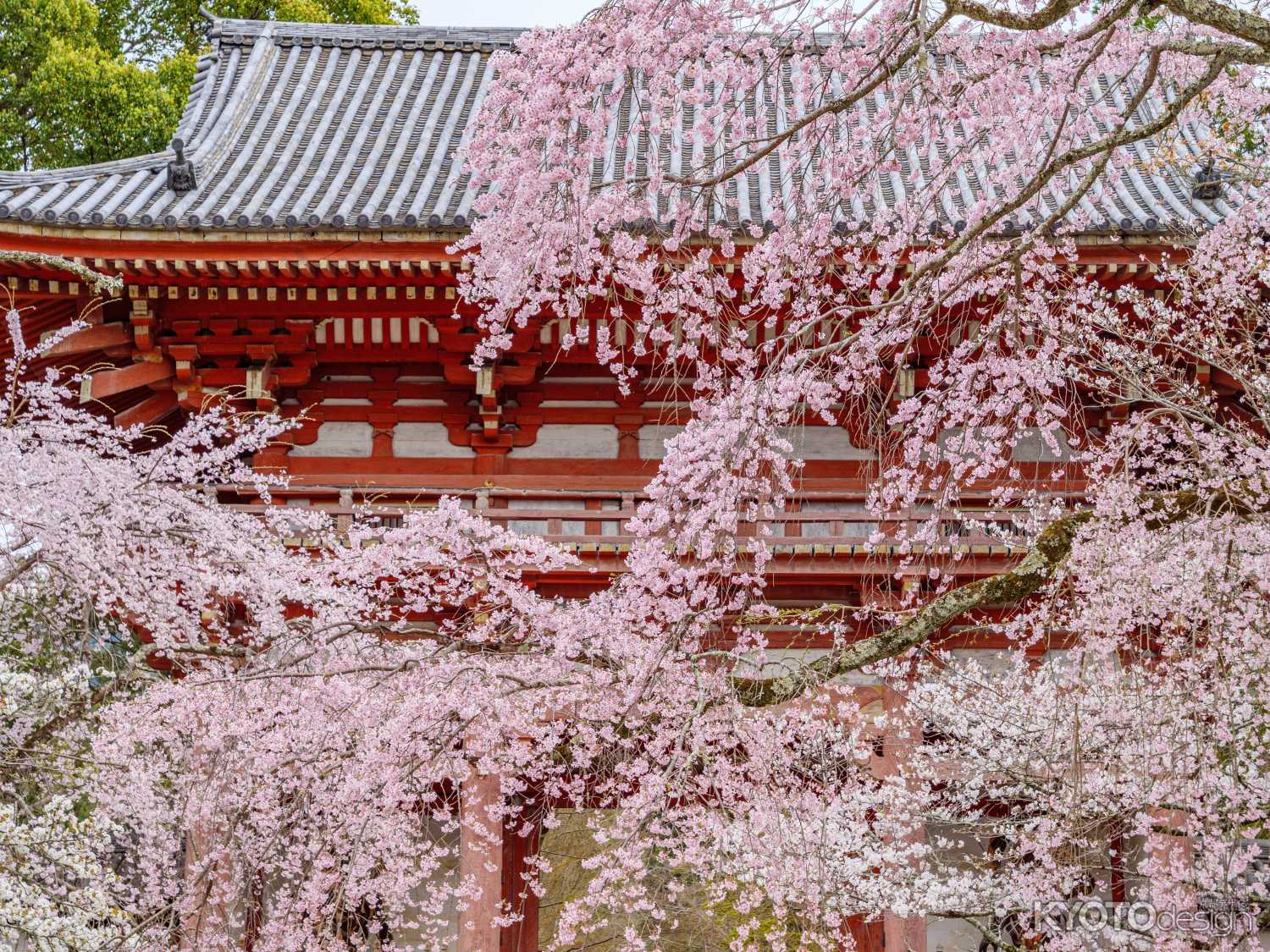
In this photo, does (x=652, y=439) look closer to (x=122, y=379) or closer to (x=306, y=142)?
(x=122, y=379)

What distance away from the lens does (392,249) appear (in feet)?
27.5

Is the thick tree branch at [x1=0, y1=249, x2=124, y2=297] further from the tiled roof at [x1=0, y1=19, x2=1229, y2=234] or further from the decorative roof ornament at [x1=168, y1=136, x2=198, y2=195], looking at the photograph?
the decorative roof ornament at [x1=168, y1=136, x2=198, y2=195]

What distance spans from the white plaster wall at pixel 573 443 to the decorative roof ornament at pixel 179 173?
3415 mm

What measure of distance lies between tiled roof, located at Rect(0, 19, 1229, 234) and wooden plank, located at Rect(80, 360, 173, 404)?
3.70ft

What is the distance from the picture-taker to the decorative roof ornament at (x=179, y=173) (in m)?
9.59

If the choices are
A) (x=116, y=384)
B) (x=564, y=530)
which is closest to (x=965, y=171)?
(x=564, y=530)

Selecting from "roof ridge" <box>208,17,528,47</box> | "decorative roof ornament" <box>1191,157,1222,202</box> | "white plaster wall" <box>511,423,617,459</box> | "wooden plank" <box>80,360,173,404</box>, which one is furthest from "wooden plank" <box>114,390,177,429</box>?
"decorative roof ornament" <box>1191,157,1222,202</box>

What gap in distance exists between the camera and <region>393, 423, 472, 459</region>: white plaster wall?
380 inches

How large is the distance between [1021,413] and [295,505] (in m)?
5.58

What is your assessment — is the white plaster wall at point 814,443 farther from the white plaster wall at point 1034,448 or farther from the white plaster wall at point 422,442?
the white plaster wall at point 422,442

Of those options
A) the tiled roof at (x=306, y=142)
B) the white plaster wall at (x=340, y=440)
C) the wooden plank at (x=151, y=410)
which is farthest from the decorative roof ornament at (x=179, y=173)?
the white plaster wall at (x=340, y=440)

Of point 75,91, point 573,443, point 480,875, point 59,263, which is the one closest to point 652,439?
point 573,443

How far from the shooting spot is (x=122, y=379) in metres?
8.96

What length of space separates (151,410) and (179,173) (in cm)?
192
